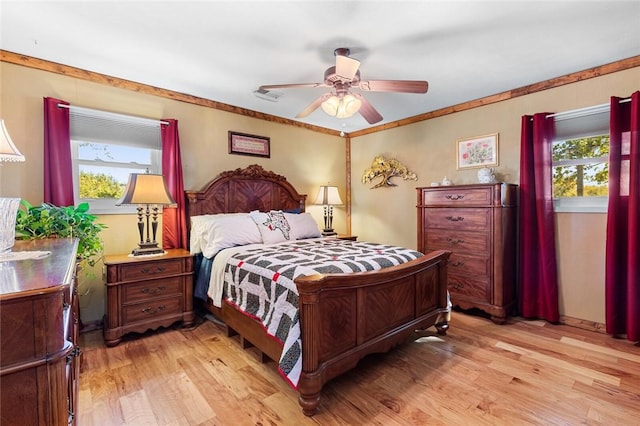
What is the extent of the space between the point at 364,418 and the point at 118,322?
2.09 metres

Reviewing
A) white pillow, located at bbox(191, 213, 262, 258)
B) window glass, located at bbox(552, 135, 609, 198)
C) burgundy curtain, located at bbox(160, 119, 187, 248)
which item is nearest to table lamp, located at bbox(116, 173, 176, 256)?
burgundy curtain, located at bbox(160, 119, 187, 248)

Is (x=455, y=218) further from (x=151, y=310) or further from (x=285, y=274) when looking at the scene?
(x=151, y=310)

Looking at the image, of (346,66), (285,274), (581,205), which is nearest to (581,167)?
(581,205)

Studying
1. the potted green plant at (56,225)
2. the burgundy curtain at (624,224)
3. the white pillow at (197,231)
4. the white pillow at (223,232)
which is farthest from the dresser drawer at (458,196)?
the potted green plant at (56,225)

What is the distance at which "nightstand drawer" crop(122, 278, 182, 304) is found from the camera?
2.51 metres

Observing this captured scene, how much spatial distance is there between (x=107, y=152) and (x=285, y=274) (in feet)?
7.65

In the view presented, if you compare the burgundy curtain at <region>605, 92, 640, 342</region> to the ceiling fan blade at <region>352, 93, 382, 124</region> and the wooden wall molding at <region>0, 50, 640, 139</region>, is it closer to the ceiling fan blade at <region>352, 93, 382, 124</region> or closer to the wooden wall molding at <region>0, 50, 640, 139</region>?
the wooden wall molding at <region>0, 50, 640, 139</region>

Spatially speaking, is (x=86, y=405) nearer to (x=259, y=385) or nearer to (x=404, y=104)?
(x=259, y=385)

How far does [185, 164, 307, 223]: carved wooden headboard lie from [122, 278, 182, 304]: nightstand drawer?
2.50 feet

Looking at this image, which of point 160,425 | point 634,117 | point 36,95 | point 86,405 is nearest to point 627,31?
point 634,117

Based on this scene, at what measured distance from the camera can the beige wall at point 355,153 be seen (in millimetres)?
2482

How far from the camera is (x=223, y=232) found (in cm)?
283

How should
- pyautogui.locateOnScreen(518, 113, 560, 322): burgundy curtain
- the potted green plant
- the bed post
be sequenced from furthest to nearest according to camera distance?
pyautogui.locateOnScreen(518, 113, 560, 322): burgundy curtain
the potted green plant
the bed post

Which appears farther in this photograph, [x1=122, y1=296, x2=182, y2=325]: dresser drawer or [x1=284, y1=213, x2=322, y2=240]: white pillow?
[x1=284, y1=213, x2=322, y2=240]: white pillow
